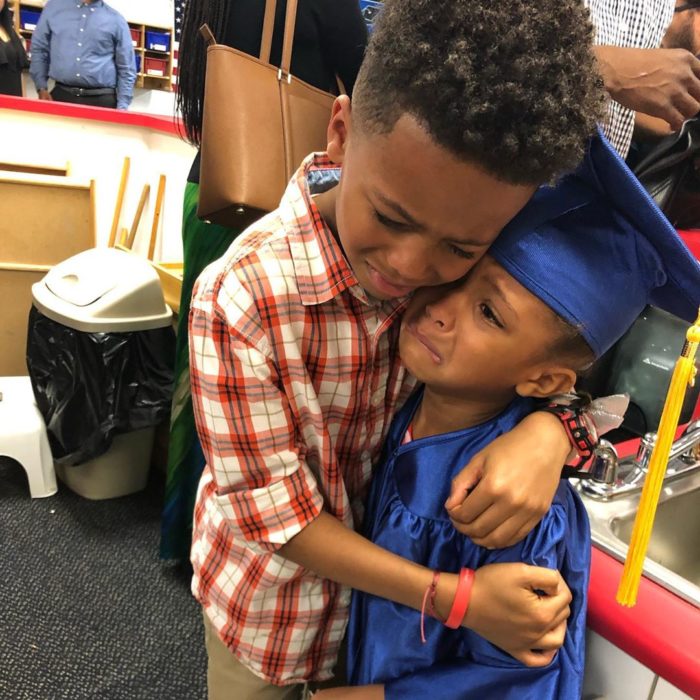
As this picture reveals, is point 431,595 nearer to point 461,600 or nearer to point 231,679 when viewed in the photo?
point 461,600

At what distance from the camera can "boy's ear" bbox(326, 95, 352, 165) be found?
587mm

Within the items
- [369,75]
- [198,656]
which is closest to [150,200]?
[198,656]

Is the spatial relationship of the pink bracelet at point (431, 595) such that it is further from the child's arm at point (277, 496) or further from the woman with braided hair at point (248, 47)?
the woman with braided hair at point (248, 47)

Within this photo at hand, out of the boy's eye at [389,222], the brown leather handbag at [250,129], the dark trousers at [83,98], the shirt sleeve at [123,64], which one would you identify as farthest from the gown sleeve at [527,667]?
the shirt sleeve at [123,64]

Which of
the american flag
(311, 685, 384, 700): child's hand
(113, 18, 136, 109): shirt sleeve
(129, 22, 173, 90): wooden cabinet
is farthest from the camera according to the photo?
(129, 22, 173, 90): wooden cabinet

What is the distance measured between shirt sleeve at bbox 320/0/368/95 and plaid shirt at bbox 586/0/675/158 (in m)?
0.39

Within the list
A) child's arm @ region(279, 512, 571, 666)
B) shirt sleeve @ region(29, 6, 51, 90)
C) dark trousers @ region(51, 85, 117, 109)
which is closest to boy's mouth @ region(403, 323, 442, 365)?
child's arm @ region(279, 512, 571, 666)

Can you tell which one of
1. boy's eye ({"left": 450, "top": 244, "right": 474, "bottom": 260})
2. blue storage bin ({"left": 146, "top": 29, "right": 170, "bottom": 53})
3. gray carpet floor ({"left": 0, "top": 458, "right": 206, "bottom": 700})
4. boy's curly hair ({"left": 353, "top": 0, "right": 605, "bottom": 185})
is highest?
boy's curly hair ({"left": 353, "top": 0, "right": 605, "bottom": 185})

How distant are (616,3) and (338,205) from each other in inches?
24.1

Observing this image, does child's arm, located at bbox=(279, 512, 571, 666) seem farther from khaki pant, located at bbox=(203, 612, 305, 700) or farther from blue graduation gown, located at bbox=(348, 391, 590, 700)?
Result: khaki pant, located at bbox=(203, 612, 305, 700)

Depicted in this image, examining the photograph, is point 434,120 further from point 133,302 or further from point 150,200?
point 150,200

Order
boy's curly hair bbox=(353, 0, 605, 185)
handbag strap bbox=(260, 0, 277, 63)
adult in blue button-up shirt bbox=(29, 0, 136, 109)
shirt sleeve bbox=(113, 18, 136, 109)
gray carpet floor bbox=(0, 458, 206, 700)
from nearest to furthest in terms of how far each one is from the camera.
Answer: boy's curly hair bbox=(353, 0, 605, 185) → handbag strap bbox=(260, 0, 277, 63) → gray carpet floor bbox=(0, 458, 206, 700) → adult in blue button-up shirt bbox=(29, 0, 136, 109) → shirt sleeve bbox=(113, 18, 136, 109)

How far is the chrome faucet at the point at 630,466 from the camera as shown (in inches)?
33.9

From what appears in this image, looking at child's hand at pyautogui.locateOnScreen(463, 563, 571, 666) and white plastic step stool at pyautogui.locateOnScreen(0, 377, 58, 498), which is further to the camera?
white plastic step stool at pyautogui.locateOnScreen(0, 377, 58, 498)
